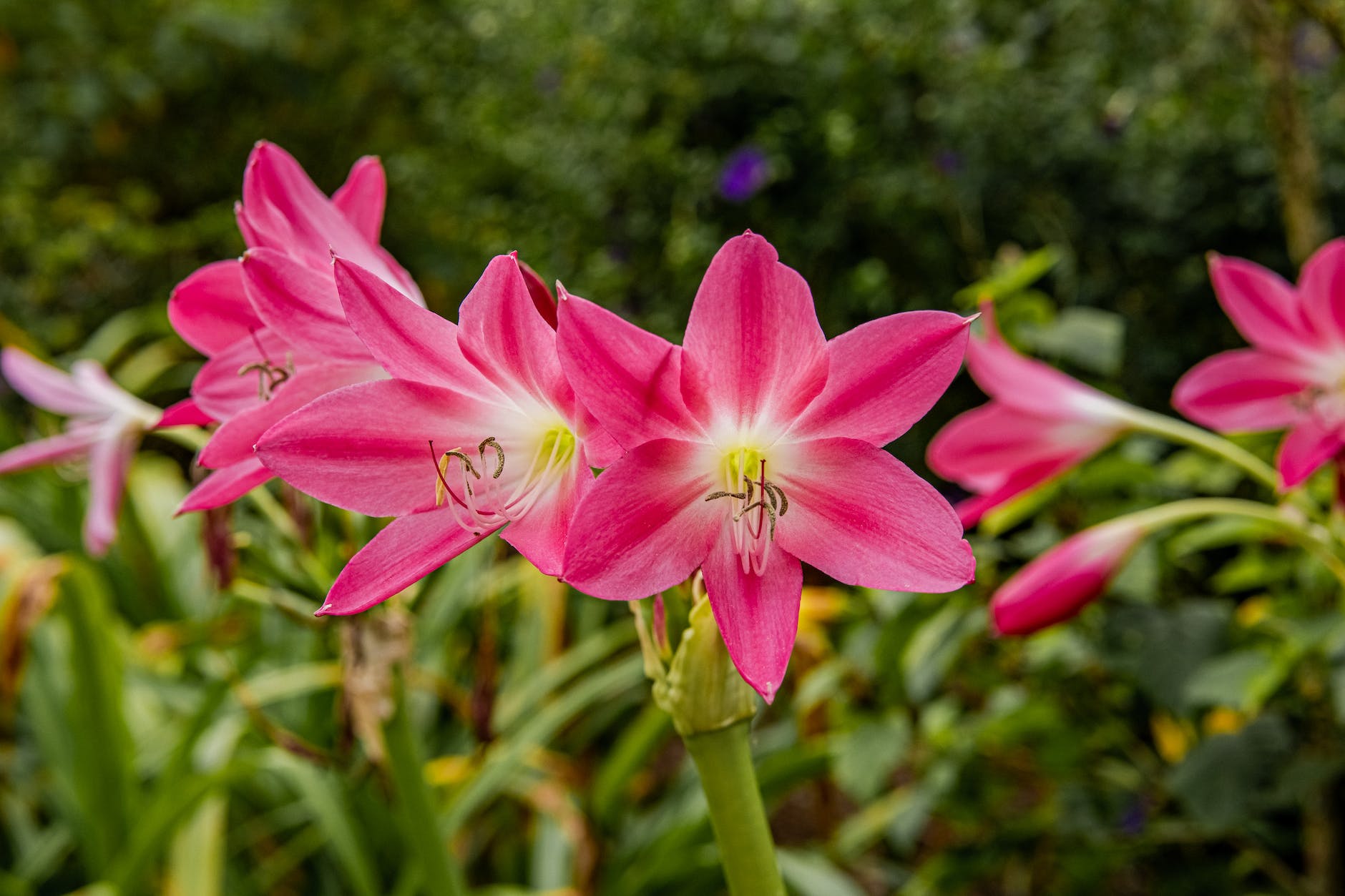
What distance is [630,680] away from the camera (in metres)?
1.90

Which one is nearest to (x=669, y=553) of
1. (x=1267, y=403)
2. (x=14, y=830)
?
(x=1267, y=403)

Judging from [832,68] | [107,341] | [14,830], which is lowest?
[14,830]

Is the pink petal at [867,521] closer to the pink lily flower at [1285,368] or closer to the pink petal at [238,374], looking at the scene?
the pink petal at [238,374]

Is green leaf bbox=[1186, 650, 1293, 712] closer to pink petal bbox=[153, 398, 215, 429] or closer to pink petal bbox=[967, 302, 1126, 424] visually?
pink petal bbox=[967, 302, 1126, 424]

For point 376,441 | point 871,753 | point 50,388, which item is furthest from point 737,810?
point 871,753

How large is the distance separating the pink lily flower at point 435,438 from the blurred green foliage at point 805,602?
327 mm

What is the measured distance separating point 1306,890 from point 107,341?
3148mm

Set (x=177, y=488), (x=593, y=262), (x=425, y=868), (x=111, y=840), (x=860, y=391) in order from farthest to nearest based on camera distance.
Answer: (x=177, y=488) → (x=593, y=262) → (x=111, y=840) → (x=425, y=868) → (x=860, y=391)

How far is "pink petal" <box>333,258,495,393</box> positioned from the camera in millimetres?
365

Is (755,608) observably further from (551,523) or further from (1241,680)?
(1241,680)

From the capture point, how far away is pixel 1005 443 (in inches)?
30.8

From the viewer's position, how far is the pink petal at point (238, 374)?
0.47 metres

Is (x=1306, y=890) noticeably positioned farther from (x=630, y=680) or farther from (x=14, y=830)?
(x=14, y=830)

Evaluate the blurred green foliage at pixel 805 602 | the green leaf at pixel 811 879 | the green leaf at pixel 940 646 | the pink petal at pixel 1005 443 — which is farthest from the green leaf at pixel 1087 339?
the green leaf at pixel 811 879
